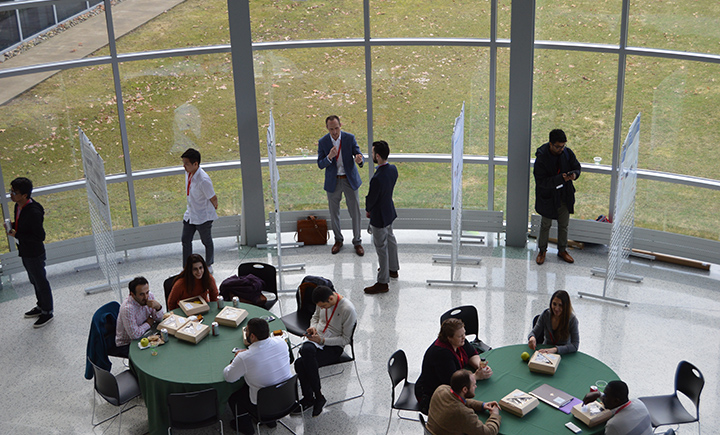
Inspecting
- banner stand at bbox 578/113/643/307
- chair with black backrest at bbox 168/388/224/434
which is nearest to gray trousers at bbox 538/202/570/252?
banner stand at bbox 578/113/643/307

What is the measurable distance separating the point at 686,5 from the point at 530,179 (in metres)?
2.88

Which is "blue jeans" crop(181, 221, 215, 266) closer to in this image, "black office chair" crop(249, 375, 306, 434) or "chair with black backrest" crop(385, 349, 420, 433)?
"black office chair" crop(249, 375, 306, 434)

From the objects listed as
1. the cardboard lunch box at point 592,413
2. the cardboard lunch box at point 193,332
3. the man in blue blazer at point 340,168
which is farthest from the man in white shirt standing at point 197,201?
the cardboard lunch box at point 592,413

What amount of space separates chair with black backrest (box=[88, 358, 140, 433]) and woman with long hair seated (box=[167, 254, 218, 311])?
2.95ft

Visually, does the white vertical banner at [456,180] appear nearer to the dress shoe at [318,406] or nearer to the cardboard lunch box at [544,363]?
the cardboard lunch box at [544,363]

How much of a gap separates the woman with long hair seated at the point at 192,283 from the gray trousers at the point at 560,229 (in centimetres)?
458

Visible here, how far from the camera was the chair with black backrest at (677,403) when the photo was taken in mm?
5156

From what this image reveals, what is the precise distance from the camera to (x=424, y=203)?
33.1 ft

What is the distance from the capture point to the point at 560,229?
356 inches

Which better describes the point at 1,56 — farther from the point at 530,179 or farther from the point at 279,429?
the point at 530,179

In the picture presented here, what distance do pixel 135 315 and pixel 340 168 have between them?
12.7ft

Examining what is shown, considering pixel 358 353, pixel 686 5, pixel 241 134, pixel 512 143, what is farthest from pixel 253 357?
pixel 686 5

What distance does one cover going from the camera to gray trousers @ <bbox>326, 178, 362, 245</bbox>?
9.27 metres

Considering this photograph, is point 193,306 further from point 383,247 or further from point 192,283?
point 383,247
